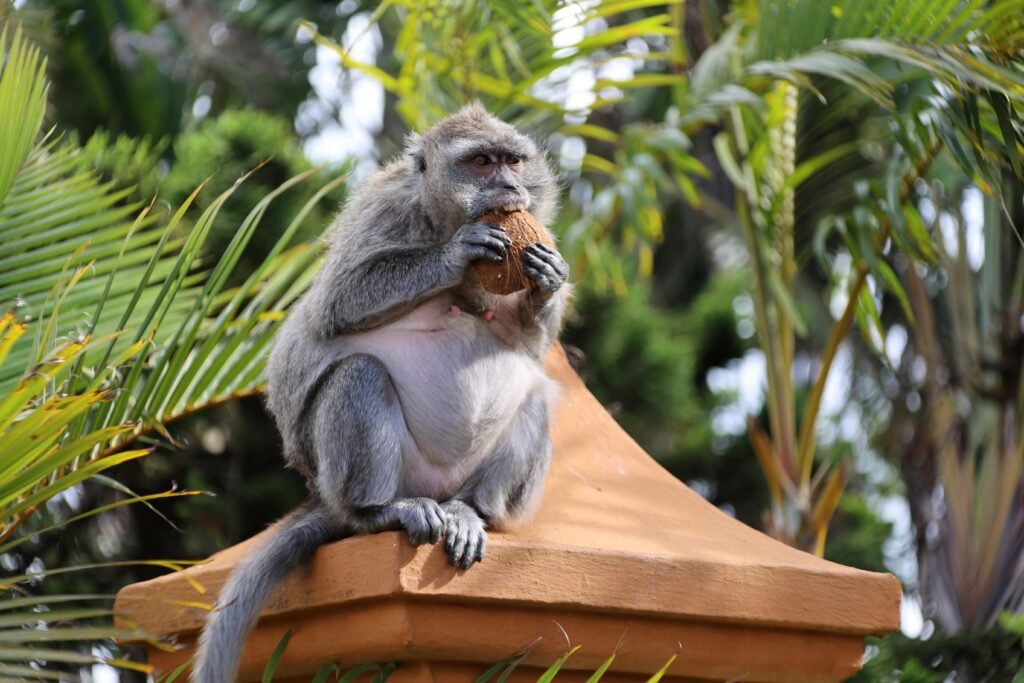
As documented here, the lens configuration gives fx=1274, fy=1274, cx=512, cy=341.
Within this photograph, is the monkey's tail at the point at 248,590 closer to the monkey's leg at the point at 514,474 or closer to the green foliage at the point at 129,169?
the monkey's leg at the point at 514,474

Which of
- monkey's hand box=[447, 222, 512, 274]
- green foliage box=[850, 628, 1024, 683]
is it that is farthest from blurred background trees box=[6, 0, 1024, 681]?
monkey's hand box=[447, 222, 512, 274]

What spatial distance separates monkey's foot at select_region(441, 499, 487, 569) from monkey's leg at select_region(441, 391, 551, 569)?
7.8 inches

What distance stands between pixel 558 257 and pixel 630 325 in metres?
A: 4.12

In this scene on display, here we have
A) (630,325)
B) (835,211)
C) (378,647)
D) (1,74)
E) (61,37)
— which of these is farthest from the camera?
(61,37)

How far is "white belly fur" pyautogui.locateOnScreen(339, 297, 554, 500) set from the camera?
3564 mm

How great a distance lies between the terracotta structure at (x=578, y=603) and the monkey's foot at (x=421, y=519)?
1.7 inches

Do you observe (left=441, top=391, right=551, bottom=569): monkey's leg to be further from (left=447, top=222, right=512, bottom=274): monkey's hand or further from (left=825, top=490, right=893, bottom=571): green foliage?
(left=825, top=490, right=893, bottom=571): green foliage

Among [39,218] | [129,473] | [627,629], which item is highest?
[39,218]

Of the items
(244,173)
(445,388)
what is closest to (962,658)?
(445,388)

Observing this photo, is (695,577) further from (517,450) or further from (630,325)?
(630,325)

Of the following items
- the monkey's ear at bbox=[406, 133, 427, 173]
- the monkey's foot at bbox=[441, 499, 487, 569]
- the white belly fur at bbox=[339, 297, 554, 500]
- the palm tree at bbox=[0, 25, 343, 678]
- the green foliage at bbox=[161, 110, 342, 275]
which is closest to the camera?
the palm tree at bbox=[0, 25, 343, 678]

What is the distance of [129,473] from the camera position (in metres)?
6.46

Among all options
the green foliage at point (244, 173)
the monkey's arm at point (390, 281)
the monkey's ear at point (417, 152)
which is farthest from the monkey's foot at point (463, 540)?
the green foliage at point (244, 173)

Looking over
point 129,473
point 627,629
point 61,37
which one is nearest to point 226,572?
point 627,629
